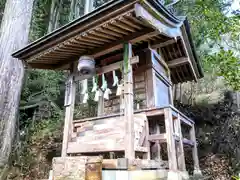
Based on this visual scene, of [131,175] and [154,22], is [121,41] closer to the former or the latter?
[154,22]

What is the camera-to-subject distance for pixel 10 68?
5.01 meters

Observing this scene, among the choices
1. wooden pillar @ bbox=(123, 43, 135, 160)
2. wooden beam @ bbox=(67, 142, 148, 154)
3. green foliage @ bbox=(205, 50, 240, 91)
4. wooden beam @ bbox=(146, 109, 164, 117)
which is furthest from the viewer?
green foliage @ bbox=(205, 50, 240, 91)

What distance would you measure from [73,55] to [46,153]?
3.00 m

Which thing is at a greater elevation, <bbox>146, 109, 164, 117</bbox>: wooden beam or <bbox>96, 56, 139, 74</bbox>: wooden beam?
<bbox>96, 56, 139, 74</bbox>: wooden beam

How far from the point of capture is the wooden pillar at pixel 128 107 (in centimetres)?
282

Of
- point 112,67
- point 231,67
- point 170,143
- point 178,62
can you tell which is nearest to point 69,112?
point 112,67

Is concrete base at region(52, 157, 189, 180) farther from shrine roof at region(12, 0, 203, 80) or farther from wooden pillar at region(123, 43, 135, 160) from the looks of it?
shrine roof at region(12, 0, 203, 80)

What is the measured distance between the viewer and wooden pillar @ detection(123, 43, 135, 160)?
9.25 feet

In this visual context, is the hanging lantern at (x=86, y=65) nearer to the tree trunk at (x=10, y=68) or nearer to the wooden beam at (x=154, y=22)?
the wooden beam at (x=154, y=22)

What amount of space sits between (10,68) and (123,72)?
321 centimetres

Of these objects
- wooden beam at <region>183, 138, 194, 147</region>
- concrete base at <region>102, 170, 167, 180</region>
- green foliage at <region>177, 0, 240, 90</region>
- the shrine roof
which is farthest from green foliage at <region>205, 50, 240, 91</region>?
concrete base at <region>102, 170, 167, 180</region>

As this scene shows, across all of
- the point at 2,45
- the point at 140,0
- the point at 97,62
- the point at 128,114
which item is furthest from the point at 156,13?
the point at 2,45

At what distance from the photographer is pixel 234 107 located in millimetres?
6656

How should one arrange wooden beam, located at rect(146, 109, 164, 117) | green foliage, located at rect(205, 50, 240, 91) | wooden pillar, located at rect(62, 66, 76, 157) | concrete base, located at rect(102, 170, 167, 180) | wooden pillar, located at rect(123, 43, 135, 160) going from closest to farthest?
1. concrete base, located at rect(102, 170, 167, 180)
2. wooden pillar, located at rect(123, 43, 135, 160)
3. wooden beam, located at rect(146, 109, 164, 117)
4. wooden pillar, located at rect(62, 66, 76, 157)
5. green foliage, located at rect(205, 50, 240, 91)
